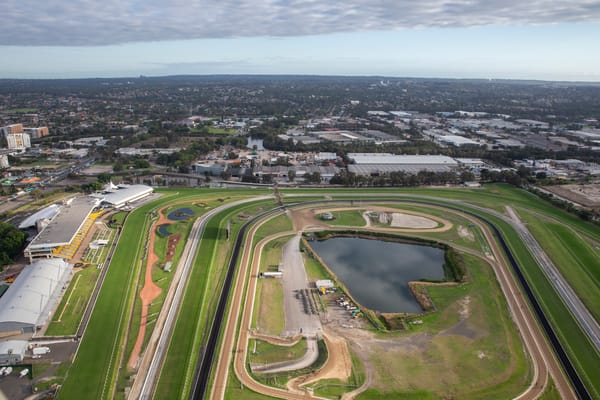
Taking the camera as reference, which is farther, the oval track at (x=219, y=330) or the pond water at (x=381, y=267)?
the pond water at (x=381, y=267)

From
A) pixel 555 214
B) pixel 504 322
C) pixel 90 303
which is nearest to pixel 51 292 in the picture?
pixel 90 303

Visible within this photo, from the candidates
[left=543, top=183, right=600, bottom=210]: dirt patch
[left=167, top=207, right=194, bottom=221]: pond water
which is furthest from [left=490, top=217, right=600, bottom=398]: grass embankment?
[left=167, top=207, right=194, bottom=221]: pond water

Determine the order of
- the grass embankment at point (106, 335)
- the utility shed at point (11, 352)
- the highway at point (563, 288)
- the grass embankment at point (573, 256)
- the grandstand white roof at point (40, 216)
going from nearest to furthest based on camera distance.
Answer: the grass embankment at point (106, 335) → the utility shed at point (11, 352) → the highway at point (563, 288) → the grass embankment at point (573, 256) → the grandstand white roof at point (40, 216)

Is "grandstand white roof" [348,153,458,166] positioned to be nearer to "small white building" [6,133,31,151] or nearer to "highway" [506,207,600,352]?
Answer: "highway" [506,207,600,352]

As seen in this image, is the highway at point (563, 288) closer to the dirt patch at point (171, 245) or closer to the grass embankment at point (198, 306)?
the grass embankment at point (198, 306)

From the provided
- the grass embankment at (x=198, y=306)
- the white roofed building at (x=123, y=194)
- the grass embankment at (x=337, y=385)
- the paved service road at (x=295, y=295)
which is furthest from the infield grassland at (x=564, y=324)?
the white roofed building at (x=123, y=194)

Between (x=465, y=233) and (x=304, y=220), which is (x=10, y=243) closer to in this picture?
(x=304, y=220)
